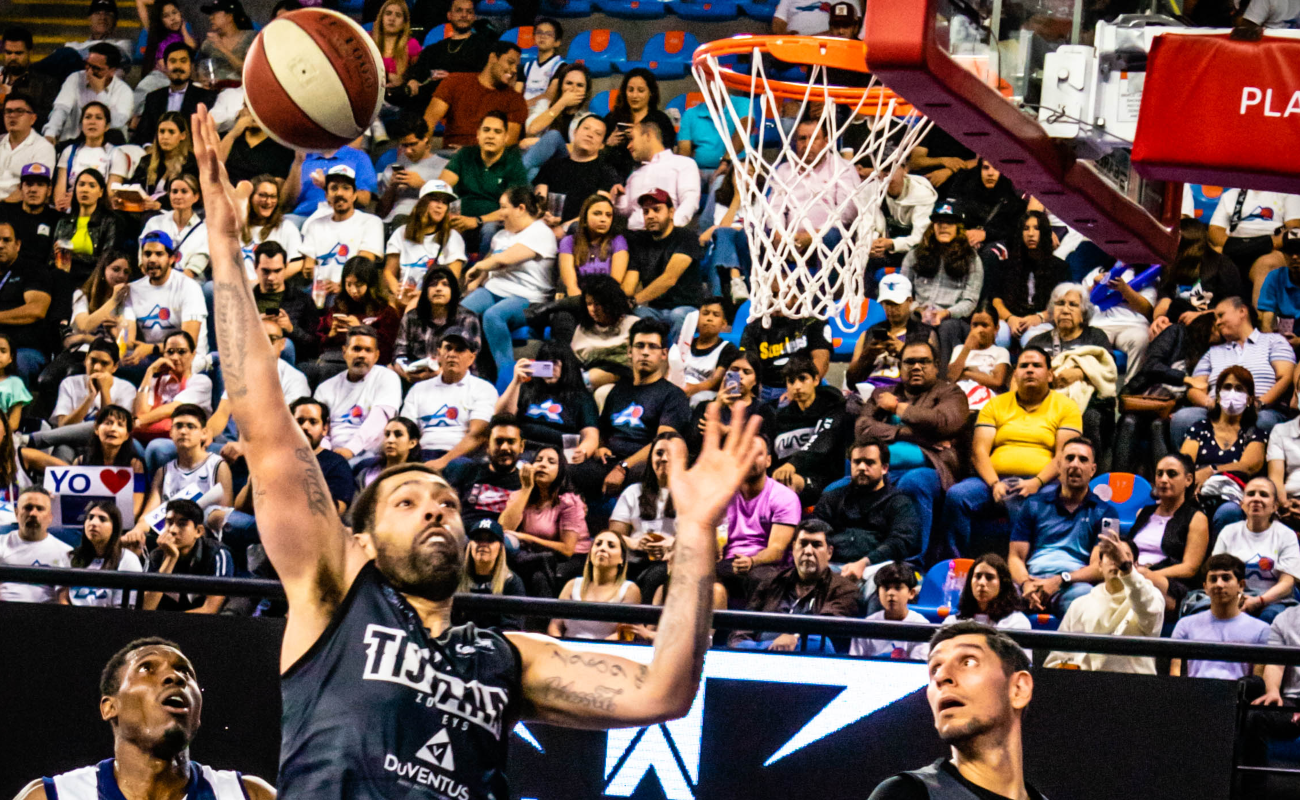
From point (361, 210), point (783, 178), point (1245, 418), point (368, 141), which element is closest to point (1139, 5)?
point (783, 178)

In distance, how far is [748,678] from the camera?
504 cm

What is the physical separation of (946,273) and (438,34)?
4.77m

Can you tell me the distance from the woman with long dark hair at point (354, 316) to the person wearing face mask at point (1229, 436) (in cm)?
455

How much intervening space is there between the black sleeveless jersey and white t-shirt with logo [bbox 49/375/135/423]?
21.7 ft

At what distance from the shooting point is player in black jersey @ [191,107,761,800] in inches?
112

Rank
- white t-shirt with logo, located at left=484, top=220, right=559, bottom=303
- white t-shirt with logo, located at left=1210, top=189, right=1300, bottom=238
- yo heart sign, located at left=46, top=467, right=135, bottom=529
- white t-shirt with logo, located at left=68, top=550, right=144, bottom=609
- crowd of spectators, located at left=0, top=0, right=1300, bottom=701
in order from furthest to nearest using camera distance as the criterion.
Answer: white t-shirt with logo, located at left=484, top=220, right=559, bottom=303 < white t-shirt with logo, located at left=1210, top=189, right=1300, bottom=238 < yo heart sign, located at left=46, top=467, right=135, bottom=529 < crowd of spectators, located at left=0, top=0, right=1300, bottom=701 < white t-shirt with logo, located at left=68, top=550, right=144, bottom=609

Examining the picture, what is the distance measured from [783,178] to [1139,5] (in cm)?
241

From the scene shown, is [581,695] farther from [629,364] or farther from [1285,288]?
[1285,288]

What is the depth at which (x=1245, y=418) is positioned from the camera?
7.64m

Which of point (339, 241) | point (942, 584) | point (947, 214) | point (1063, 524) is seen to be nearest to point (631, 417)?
point (942, 584)

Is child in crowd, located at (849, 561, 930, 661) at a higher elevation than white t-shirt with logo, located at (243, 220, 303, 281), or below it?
below

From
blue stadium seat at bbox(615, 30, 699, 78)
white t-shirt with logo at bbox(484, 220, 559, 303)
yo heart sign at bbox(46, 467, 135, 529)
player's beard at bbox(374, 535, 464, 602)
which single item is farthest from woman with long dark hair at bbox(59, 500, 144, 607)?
blue stadium seat at bbox(615, 30, 699, 78)

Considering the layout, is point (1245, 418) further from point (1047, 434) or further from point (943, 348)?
point (943, 348)

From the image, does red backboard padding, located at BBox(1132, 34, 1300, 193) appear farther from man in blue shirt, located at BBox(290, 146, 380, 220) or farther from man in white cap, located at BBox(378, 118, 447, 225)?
man in blue shirt, located at BBox(290, 146, 380, 220)
